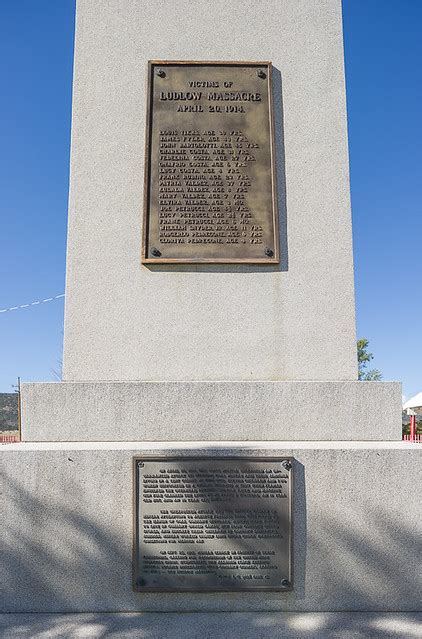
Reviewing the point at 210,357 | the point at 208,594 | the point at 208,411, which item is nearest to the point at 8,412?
the point at 210,357

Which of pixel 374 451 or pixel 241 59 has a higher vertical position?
pixel 241 59

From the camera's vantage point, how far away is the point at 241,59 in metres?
4.33

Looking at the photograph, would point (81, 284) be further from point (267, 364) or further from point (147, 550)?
point (147, 550)

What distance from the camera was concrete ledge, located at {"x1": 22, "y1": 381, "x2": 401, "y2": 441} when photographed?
3717 mm

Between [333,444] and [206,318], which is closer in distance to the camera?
[333,444]

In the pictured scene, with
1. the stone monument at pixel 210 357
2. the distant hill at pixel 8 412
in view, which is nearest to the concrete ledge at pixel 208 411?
the stone monument at pixel 210 357

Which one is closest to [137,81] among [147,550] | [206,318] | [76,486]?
[206,318]

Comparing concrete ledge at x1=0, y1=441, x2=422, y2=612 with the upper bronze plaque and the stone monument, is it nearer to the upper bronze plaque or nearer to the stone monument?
the stone monument

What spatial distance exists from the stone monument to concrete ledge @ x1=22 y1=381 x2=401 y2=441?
2 cm

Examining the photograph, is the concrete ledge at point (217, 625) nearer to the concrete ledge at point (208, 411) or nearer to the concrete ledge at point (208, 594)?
the concrete ledge at point (208, 594)

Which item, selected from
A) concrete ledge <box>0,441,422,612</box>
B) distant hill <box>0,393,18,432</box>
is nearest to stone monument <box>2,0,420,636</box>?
concrete ledge <box>0,441,422,612</box>

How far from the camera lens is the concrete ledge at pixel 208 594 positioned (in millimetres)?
3396

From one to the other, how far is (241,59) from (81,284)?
2.48m

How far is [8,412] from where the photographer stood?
25391 mm
